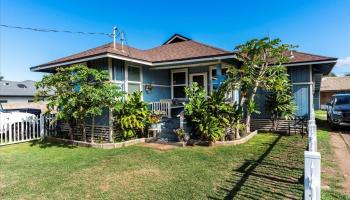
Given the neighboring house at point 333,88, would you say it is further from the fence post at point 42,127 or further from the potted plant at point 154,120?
the fence post at point 42,127

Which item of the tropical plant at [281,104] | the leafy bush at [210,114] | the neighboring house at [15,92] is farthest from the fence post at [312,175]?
the neighboring house at [15,92]

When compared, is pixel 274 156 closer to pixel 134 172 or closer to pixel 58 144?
pixel 134 172

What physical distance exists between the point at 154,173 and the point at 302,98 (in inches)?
349

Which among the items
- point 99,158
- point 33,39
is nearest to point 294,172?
point 99,158

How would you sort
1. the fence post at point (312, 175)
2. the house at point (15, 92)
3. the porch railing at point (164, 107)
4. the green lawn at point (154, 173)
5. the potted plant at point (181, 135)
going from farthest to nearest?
the house at point (15, 92), the porch railing at point (164, 107), the potted plant at point (181, 135), the green lawn at point (154, 173), the fence post at point (312, 175)

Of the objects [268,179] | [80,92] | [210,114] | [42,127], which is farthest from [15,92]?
[268,179]

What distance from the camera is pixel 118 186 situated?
4426mm

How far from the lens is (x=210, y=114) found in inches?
323

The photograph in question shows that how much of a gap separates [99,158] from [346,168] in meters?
6.28

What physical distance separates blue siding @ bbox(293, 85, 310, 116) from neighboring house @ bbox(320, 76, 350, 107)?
82.9 feet

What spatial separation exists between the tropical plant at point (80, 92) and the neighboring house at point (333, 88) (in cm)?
3292

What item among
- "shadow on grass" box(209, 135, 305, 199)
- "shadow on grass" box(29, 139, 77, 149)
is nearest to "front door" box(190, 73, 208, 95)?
"shadow on grass" box(209, 135, 305, 199)

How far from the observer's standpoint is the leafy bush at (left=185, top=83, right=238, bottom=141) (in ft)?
26.0

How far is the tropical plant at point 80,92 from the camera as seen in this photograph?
7.93m
